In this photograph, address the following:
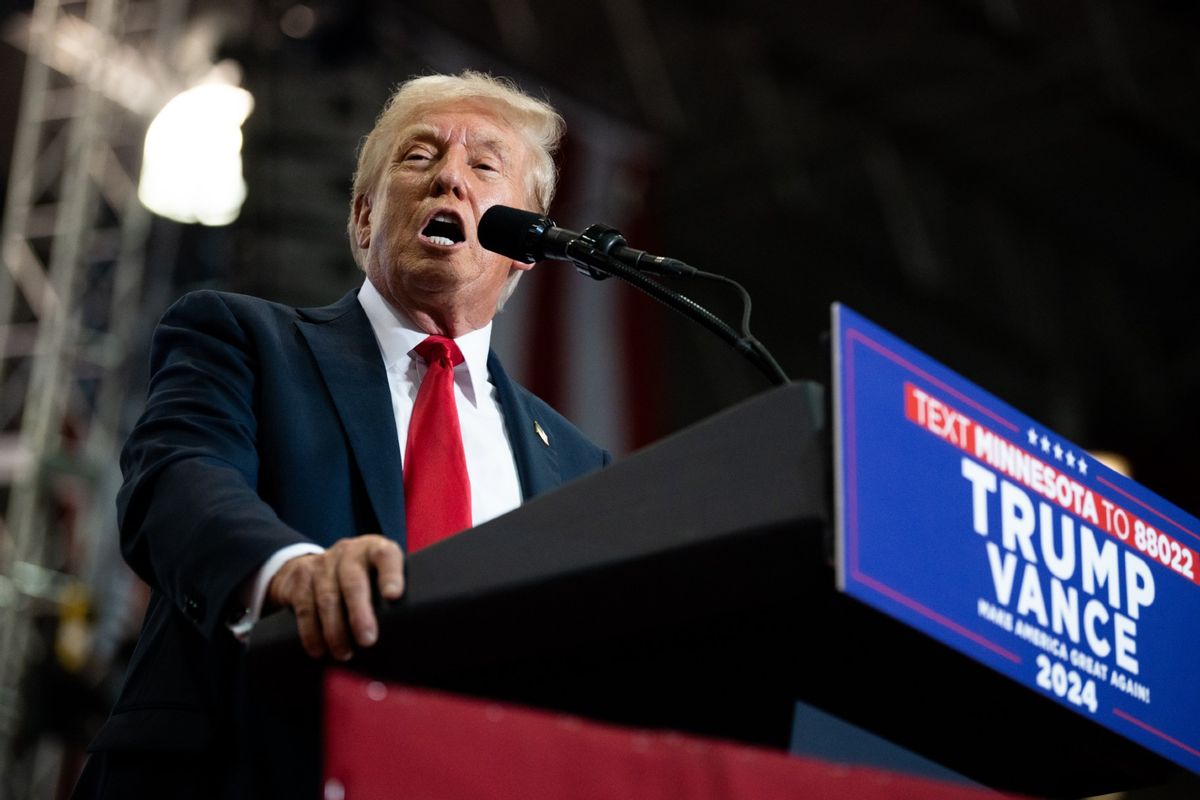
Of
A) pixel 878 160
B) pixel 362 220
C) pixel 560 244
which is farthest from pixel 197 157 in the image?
pixel 560 244

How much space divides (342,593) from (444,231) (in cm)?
84

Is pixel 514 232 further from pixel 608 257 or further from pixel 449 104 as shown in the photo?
pixel 449 104

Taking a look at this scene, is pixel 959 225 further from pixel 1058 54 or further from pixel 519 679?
pixel 519 679

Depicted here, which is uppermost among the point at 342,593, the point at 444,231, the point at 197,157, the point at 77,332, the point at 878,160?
the point at 878,160

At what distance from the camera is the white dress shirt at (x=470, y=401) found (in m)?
1.52

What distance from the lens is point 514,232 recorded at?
5.14 feet

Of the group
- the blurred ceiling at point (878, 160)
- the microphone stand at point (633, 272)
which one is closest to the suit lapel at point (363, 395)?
the microphone stand at point (633, 272)

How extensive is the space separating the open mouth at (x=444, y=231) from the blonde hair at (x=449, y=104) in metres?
0.17

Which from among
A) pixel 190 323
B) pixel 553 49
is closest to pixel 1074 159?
pixel 553 49

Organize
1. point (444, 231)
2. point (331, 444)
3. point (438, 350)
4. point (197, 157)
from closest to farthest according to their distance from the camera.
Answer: point (331, 444), point (438, 350), point (444, 231), point (197, 157)

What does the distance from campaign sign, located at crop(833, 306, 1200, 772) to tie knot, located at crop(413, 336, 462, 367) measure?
2.13 feet

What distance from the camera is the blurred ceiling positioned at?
17.0ft

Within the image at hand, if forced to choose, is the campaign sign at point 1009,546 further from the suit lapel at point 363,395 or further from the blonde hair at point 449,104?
the blonde hair at point 449,104

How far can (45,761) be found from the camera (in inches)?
230
